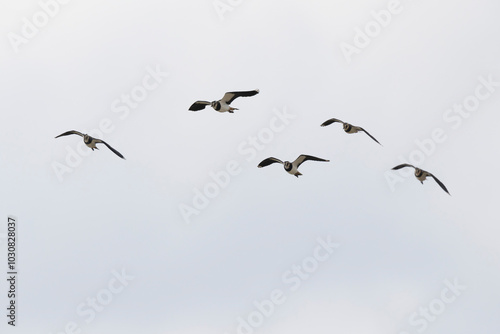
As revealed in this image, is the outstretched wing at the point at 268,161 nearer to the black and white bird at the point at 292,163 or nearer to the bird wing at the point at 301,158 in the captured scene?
the black and white bird at the point at 292,163

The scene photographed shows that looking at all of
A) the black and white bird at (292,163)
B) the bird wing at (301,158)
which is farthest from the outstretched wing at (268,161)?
the bird wing at (301,158)

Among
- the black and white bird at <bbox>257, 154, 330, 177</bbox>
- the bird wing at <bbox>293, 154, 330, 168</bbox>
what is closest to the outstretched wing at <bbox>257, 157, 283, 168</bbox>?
the black and white bird at <bbox>257, 154, 330, 177</bbox>

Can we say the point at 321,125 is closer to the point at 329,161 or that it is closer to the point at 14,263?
the point at 329,161

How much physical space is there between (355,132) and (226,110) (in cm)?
728

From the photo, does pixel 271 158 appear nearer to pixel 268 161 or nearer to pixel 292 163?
pixel 268 161

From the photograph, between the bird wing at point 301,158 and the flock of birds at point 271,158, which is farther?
the bird wing at point 301,158

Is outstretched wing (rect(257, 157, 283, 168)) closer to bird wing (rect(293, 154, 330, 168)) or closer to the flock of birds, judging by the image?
the flock of birds

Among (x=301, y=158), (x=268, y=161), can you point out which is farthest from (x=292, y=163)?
(x=268, y=161)

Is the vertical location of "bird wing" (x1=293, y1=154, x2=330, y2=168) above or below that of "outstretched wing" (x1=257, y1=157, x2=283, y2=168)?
below

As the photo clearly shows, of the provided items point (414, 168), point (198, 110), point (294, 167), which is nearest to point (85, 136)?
point (198, 110)

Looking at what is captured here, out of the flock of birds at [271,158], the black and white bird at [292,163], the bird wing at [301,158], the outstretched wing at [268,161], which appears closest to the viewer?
the flock of birds at [271,158]

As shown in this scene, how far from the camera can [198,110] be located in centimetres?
7738

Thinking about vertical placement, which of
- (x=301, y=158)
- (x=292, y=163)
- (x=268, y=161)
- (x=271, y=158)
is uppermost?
(x=271, y=158)

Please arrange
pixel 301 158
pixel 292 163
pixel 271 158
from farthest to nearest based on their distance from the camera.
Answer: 1. pixel 271 158
2. pixel 292 163
3. pixel 301 158
